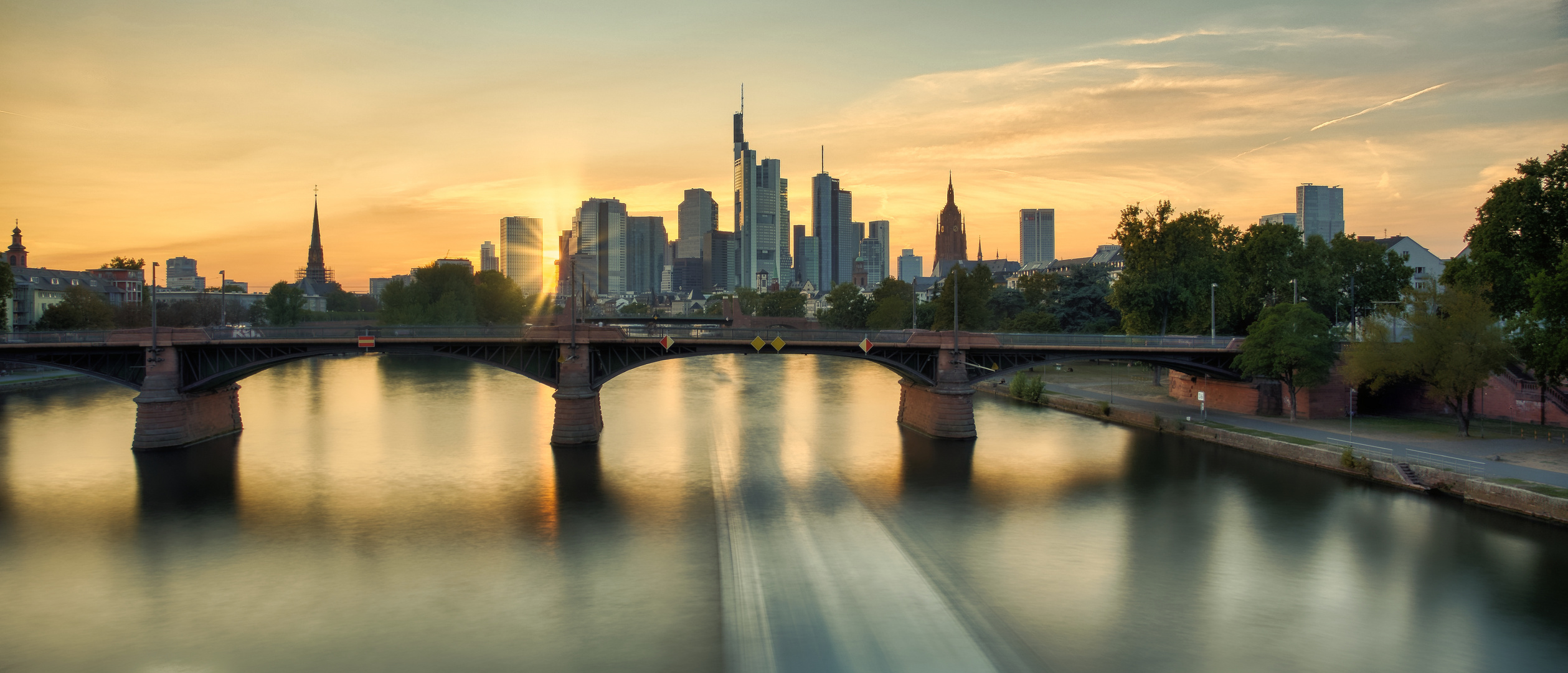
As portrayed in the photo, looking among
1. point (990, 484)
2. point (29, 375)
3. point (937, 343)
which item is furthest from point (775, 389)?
point (29, 375)

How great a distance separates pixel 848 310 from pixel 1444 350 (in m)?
114

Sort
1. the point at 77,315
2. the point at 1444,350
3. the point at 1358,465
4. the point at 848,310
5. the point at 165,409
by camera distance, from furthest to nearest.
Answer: the point at 848,310
the point at 77,315
the point at 165,409
the point at 1444,350
the point at 1358,465

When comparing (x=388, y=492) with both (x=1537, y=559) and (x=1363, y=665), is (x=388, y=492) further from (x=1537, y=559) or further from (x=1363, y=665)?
(x=1537, y=559)

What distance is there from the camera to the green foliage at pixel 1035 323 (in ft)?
333

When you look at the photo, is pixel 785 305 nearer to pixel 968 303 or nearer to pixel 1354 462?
pixel 968 303

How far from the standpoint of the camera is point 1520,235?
4416 centimetres

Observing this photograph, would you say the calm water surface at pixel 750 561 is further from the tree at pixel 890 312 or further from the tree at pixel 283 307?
the tree at pixel 283 307

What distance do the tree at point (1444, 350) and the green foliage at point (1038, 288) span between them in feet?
245

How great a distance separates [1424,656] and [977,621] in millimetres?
10753

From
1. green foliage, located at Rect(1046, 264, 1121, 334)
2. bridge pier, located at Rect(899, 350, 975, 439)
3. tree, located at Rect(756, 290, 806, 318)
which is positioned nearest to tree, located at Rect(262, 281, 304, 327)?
tree, located at Rect(756, 290, 806, 318)

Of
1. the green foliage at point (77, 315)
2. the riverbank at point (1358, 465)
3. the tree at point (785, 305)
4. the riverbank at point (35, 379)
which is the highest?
the tree at point (785, 305)

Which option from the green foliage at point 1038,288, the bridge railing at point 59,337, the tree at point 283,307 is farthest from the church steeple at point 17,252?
the green foliage at point 1038,288

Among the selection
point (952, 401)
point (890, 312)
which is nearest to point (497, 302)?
point (890, 312)

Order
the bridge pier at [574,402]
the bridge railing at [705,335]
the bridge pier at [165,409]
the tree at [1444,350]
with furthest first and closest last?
the bridge railing at [705,335] < the bridge pier at [574,402] < the bridge pier at [165,409] < the tree at [1444,350]
